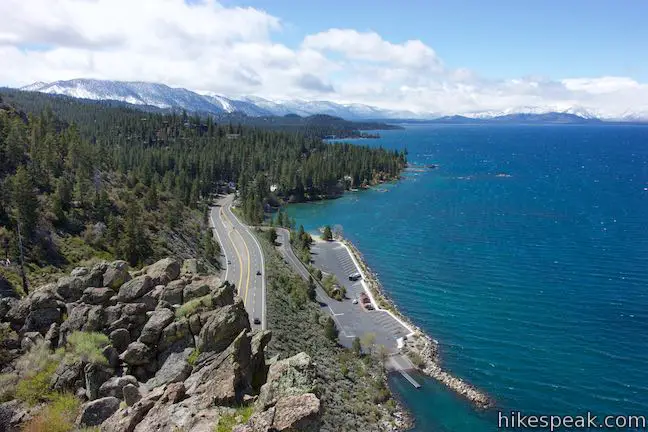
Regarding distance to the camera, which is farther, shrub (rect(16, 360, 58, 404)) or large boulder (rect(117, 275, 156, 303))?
large boulder (rect(117, 275, 156, 303))

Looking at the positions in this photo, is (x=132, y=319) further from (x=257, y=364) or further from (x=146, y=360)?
(x=257, y=364)

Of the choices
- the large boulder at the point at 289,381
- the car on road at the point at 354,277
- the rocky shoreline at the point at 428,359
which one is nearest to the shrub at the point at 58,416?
the large boulder at the point at 289,381

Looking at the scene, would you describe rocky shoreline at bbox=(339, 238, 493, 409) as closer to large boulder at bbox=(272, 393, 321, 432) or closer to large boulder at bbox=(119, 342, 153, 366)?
large boulder at bbox=(119, 342, 153, 366)

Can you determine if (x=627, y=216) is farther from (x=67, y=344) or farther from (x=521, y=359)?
(x=67, y=344)

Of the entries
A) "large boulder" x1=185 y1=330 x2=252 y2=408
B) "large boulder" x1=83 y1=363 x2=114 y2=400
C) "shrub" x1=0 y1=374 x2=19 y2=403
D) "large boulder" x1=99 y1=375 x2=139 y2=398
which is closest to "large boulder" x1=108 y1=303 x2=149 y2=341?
"large boulder" x1=83 y1=363 x2=114 y2=400

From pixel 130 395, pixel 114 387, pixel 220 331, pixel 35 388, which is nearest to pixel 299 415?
pixel 130 395

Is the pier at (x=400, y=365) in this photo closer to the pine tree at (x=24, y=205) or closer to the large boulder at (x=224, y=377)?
the large boulder at (x=224, y=377)

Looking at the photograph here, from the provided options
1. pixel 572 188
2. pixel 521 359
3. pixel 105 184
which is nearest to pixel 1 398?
pixel 521 359
